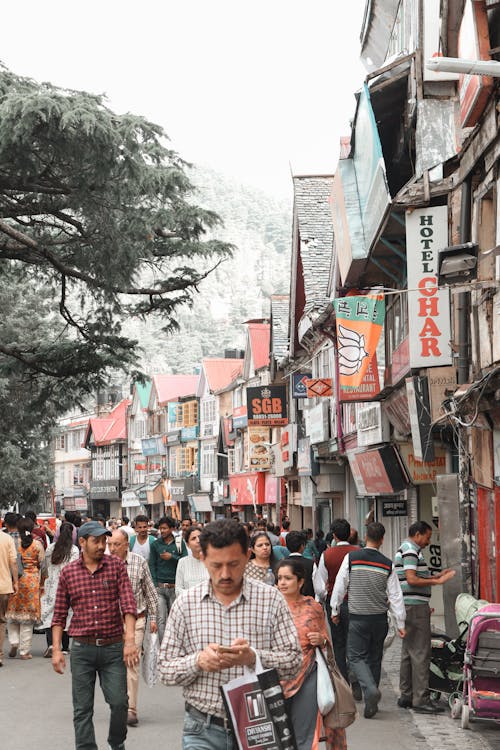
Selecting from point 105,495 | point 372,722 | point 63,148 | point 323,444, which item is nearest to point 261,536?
point 372,722

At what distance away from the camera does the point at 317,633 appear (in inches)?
288

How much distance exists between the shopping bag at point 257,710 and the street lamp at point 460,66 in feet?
18.5

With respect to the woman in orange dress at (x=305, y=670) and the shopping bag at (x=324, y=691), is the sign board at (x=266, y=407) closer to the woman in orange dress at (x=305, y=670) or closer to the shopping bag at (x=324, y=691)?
the woman in orange dress at (x=305, y=670)

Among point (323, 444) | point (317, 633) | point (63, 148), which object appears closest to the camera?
point (317, 633)

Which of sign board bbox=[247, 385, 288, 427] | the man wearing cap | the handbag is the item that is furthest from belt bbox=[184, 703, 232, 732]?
sign board bbox=[247, 385, 288, 427]

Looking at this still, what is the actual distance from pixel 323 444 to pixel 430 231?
2004 cm

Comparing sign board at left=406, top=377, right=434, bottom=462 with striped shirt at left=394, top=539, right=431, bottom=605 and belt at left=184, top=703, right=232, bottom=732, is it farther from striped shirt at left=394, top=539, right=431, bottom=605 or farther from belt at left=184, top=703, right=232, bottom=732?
belt at left=184, top=703, right=232, bottom=732

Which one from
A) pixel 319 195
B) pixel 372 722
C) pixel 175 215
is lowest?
pixel 372 722

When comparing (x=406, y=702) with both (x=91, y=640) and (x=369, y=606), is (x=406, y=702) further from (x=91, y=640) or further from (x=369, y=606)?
(x=91, y=640)

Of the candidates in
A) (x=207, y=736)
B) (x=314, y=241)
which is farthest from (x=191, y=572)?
(x=314, y=241)

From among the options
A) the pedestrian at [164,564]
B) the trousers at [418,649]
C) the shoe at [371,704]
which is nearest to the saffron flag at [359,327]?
the pedestrian at [164,564]

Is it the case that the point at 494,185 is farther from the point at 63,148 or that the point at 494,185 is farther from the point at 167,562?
the point at 63,148

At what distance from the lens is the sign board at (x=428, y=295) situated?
1533cm

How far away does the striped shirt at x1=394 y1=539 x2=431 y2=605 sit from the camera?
11.6 metres
